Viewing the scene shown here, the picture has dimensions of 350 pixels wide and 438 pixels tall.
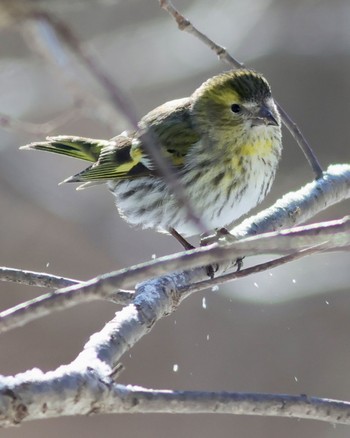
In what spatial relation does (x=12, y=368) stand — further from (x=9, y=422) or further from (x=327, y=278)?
(x=9, y=422)

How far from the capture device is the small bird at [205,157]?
3.99 meters

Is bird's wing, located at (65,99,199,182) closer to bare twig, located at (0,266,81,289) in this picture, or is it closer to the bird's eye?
the bird's eye

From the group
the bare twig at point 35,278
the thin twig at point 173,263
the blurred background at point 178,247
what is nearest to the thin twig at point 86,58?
the thin twig at point 173,263

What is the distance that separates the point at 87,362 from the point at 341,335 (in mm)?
5595

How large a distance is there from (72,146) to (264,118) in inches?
44.1

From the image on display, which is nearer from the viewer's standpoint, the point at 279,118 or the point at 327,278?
the point at 279,118

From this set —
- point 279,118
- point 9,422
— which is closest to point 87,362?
point 9,422

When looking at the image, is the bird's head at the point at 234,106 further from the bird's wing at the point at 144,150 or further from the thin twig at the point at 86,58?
the thin twig at the point at 86,58

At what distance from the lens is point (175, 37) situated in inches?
368

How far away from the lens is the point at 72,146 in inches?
181

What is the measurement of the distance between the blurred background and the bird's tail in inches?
36.1

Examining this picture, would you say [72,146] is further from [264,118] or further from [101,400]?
[101,400]

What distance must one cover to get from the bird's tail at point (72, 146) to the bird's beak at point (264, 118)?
0.94m

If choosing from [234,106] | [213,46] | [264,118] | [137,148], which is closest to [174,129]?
[137,148]
